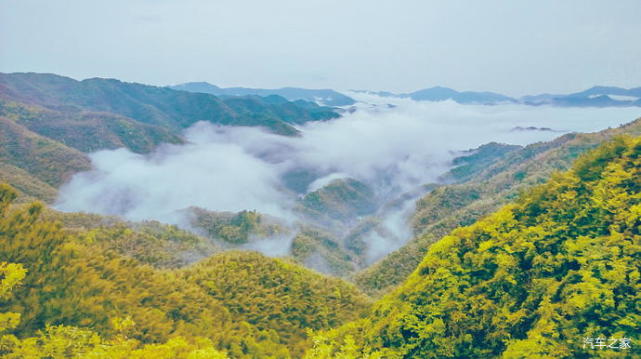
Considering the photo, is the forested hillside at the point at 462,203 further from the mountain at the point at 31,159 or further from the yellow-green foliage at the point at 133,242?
the mountain at the point at 31,159

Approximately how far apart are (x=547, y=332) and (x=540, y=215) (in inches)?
503

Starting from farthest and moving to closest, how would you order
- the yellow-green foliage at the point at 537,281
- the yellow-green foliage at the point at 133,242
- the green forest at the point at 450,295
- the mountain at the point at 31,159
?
the mountain at the point at 31,159 < the yellow-green foliage at the point at 133,242 < the yellow-green foliage at the point at 537,281 < the green forest at the point at 450,295

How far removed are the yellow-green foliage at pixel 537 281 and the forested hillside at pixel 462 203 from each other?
39.9 metres

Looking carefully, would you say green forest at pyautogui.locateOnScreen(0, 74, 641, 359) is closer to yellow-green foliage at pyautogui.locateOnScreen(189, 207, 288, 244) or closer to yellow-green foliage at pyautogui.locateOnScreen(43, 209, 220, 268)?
yellow-green foliage at pyautogui.locateOnScreen(43, 209, 220, 268)

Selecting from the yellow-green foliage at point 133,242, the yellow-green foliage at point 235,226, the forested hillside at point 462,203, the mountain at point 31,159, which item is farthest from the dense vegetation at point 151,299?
the mountain at point 31,159

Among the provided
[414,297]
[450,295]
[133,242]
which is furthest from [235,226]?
[450,295]

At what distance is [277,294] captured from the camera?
173 feet

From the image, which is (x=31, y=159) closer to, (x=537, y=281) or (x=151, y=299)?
(x=151, y=299)

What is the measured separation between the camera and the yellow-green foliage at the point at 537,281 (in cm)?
2169

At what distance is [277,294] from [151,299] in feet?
57.4

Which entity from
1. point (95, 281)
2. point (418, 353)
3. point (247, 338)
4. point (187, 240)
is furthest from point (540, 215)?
point (187, 240)

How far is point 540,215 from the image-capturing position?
105 ft

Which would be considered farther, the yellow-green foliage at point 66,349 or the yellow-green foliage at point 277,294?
the yellow-green foliage at point 277,294

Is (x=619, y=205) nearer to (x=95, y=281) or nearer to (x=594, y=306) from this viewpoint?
(x=594, y=306)
